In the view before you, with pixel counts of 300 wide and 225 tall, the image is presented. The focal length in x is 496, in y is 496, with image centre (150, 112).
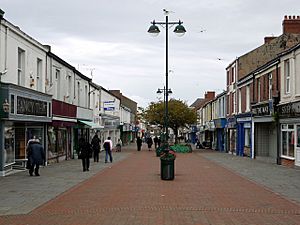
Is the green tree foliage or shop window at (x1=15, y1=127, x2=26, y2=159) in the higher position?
the green tree foliage

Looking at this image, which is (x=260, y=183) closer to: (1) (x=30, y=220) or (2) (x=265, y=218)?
(2) (x=265, y=218)

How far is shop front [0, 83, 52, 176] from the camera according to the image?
60.4ft

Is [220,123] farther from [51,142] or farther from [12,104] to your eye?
[12,104]

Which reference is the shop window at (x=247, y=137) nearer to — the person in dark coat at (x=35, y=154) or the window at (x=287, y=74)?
the window at (x=287, y=74)

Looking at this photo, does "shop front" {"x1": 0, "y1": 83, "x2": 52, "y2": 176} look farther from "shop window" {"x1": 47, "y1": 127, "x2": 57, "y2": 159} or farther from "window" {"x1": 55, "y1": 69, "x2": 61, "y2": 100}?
"window" {"x1": 55, "y1": 69, "x2": 61, "y2": 100}

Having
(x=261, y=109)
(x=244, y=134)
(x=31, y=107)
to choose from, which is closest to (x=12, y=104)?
(x=31, y=107)

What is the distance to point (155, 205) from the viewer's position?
39.1 ft

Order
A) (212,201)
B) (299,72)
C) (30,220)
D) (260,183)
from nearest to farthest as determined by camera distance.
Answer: (30,220) < (212,201) < (260,183) < (299,72)

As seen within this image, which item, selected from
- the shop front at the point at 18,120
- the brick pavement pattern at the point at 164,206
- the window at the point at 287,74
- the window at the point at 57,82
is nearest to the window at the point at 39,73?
the shop front at the point at 18,120

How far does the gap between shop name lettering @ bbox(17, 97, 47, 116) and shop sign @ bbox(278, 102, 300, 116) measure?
40.2 feet

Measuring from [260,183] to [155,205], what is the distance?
7126 millimetres

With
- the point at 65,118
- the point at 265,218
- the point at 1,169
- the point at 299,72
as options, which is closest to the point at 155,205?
the point at 265,218

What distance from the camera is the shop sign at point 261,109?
99.5 ft

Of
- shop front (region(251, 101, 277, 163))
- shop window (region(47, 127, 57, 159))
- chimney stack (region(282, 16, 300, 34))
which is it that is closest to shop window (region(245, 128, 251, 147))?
shop front (region(251, 101, 277, 163))
